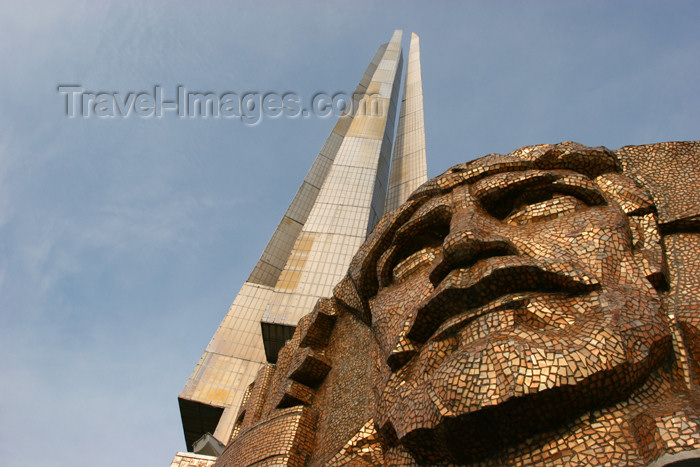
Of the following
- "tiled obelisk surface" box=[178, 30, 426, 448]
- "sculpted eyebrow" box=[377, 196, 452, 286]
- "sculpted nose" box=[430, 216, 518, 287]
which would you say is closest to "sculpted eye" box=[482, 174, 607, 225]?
"sculpted eyebrow" box=[377, 196, 452, 286]

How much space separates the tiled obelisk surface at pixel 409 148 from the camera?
33750 mm

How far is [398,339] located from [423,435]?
143 cm

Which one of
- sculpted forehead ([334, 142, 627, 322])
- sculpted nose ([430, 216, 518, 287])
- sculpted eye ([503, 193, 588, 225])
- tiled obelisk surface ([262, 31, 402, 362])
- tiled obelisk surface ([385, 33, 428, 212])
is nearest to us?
sculpted nose ([430, 216, 518, 287])

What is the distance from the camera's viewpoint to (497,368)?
15.6 feet

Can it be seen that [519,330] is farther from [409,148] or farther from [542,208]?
[409,148]

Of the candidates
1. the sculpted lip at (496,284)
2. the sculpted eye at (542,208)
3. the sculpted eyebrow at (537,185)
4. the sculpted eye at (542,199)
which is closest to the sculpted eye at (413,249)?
the sculpted eyebrow at (537,185)

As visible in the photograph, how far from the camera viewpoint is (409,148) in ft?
122

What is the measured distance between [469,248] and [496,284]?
0.55 meters

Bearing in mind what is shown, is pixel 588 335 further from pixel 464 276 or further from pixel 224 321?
pixel 224 321

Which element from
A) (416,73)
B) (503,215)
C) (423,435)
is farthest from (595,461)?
(416,73)

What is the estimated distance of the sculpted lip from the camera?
5.50 m

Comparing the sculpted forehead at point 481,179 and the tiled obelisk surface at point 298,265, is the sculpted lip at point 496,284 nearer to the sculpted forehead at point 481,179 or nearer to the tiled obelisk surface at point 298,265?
the sculpted forehead at point 481,179

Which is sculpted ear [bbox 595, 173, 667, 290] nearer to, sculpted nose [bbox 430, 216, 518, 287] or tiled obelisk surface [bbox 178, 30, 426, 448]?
sculpted nose [bbox 430, 216, 518, 287]

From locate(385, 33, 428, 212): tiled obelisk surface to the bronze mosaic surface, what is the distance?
24064 millimetres
